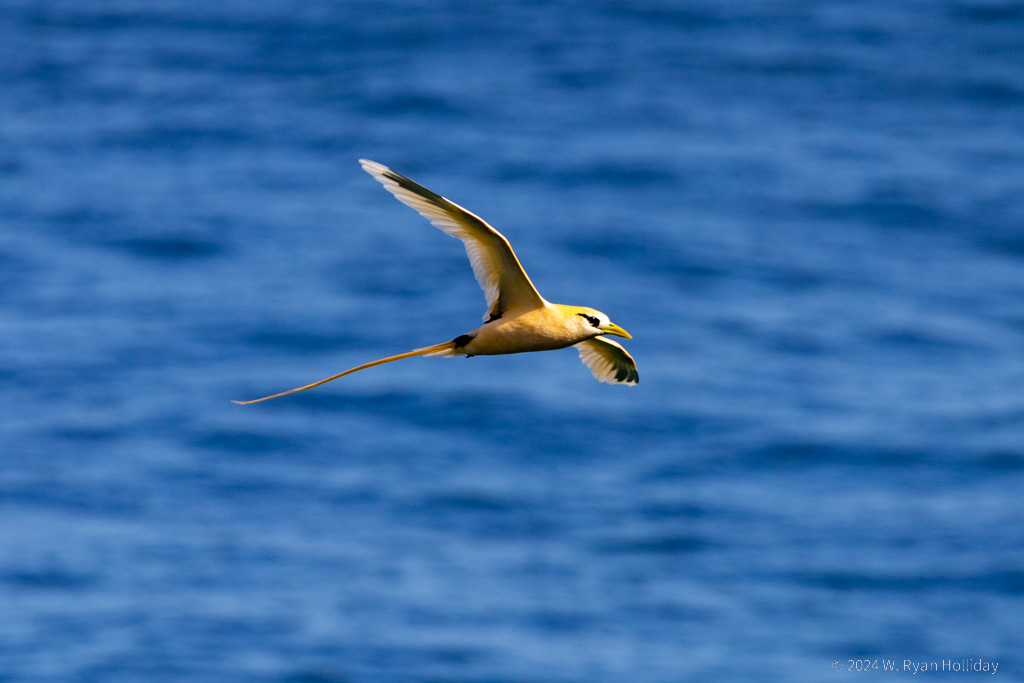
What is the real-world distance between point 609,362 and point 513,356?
320 feet

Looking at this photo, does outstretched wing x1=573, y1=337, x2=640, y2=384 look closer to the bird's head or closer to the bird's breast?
the bird's head

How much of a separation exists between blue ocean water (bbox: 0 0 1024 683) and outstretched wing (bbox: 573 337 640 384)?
3374 inches

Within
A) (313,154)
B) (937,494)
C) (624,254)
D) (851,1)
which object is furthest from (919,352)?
(313,154)

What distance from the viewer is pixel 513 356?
115000 millimetres

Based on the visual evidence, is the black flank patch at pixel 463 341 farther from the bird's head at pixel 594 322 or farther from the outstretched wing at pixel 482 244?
the bird's head at pixel 594 322

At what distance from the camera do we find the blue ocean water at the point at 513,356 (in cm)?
10706

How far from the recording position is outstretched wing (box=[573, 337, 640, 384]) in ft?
56.8

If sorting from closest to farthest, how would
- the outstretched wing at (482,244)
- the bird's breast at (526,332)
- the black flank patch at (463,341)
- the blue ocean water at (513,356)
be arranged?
the outstretched wing at (482,244), the bird's breast at (526,332), the black flank patch at (463,341), the blue ocean water at (513,356)

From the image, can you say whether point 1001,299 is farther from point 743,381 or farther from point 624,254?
point 624,254

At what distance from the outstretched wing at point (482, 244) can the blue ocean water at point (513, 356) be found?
89.2 metres
